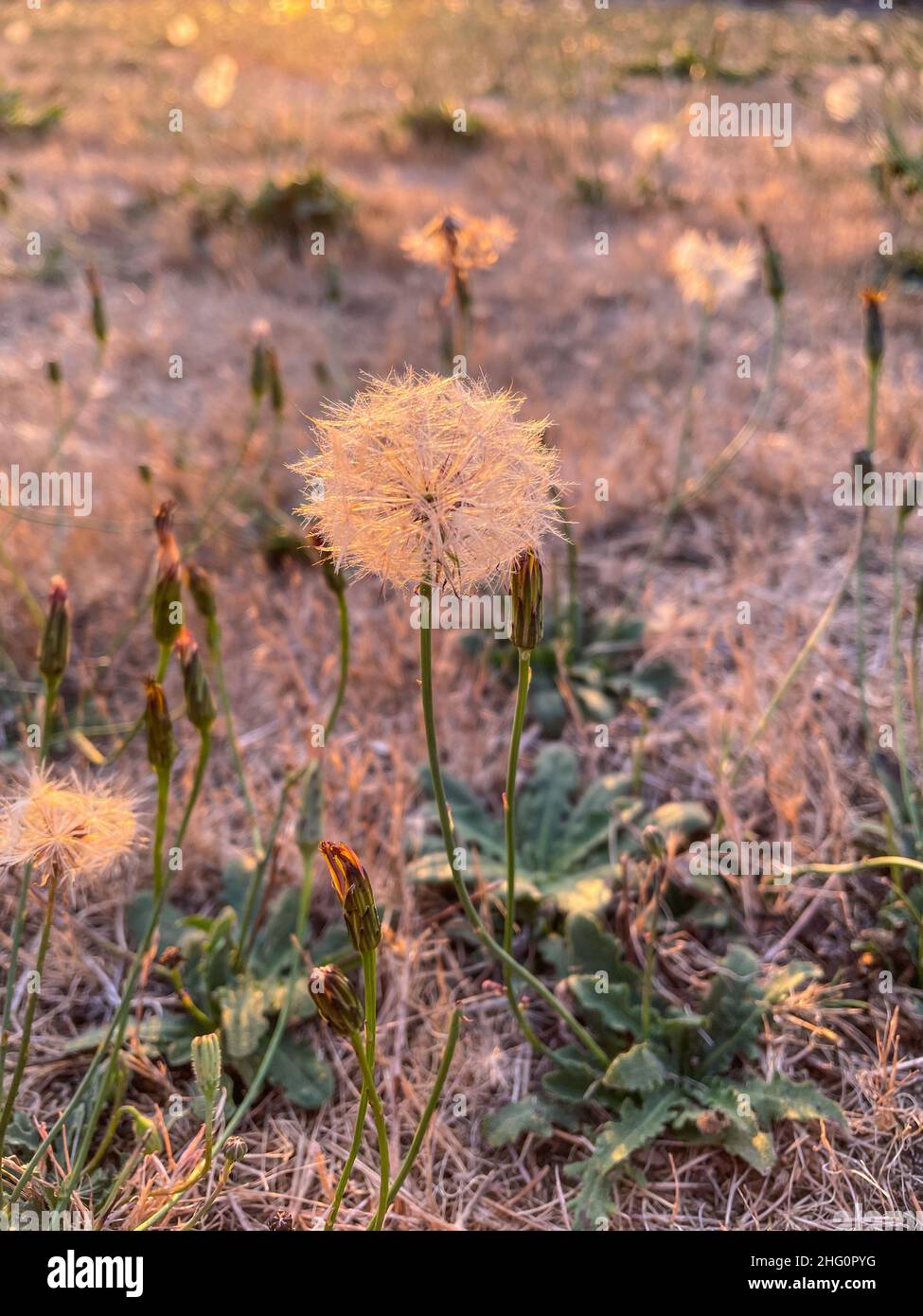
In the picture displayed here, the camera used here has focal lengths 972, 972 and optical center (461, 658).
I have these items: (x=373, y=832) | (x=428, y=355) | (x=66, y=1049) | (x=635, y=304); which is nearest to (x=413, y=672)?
(x=373, y=832)

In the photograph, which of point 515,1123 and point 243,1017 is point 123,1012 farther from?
point 515,1123

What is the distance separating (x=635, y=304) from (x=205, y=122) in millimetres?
5008

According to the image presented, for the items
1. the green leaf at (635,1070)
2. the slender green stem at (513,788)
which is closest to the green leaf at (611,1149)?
the green leaf at (635,1070)

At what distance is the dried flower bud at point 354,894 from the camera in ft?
3.48

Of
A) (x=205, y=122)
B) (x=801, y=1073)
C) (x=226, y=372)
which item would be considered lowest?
(x=801, y=1073)

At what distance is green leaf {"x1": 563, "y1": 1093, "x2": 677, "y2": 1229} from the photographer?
146 centimetres

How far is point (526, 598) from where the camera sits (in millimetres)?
1157

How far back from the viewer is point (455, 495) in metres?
1.10

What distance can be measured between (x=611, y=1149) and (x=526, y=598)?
2.99ft

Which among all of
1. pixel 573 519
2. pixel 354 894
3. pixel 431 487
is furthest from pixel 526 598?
pixel 573 519

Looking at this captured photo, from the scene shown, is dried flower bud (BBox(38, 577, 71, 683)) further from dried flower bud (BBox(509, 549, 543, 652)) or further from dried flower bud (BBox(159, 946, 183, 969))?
dried flower bud (BBox(509, 549, 543, 652))

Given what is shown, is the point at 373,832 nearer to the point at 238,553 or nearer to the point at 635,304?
the point at 238,553

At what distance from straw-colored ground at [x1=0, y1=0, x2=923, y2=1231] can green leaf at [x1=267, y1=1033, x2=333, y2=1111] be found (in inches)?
2.4

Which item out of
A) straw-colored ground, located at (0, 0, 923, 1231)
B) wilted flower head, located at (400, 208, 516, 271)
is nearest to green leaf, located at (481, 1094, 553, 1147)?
straw-colored ground, located at (0, 0, 923, 1231)
